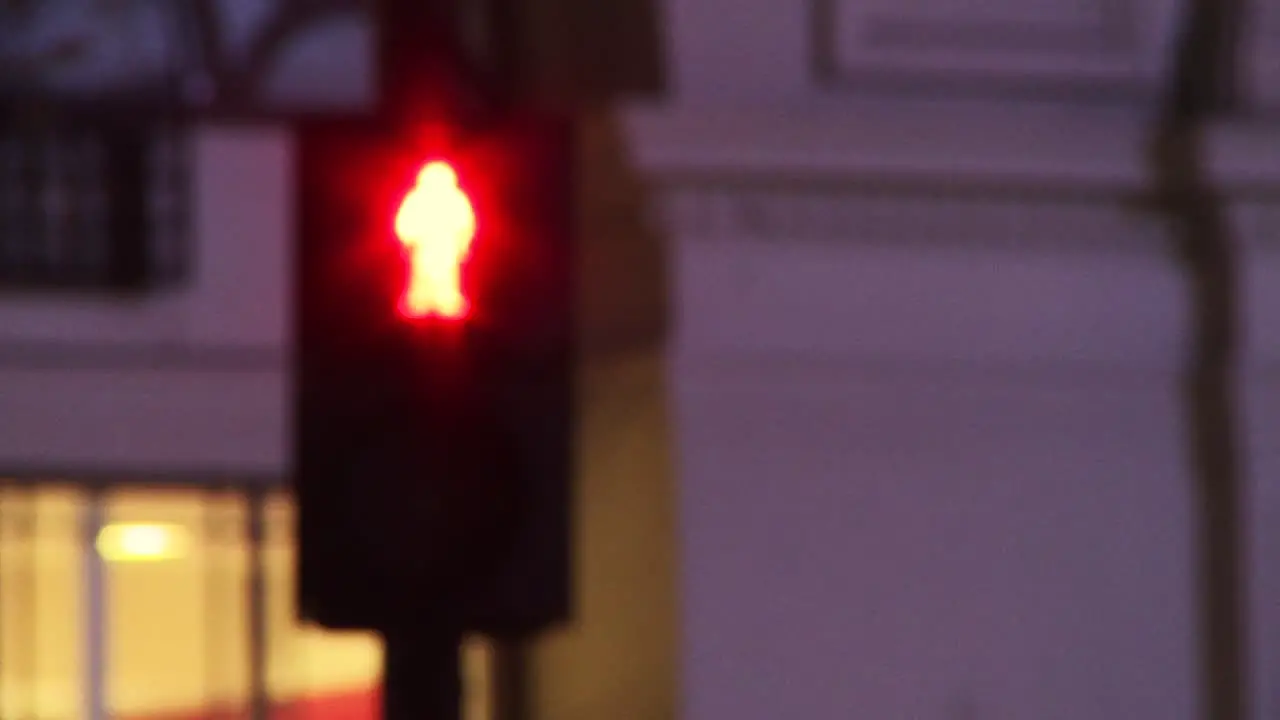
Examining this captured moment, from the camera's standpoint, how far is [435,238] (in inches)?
98.0

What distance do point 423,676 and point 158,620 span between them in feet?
13.3

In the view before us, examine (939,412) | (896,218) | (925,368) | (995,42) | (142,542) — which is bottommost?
(142,542)

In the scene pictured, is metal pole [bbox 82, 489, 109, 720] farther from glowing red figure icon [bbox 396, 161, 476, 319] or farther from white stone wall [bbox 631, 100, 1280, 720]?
glowing red figure icon [bbox 396, 161, 476, 319]

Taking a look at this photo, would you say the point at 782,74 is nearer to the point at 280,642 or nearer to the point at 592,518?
the point at 592,518

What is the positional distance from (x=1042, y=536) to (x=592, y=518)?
113 cm

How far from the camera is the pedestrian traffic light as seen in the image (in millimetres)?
2445

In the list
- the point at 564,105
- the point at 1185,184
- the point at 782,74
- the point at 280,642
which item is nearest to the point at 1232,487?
the point at 1185,184

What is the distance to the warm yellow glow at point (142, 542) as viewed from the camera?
5.75 metres

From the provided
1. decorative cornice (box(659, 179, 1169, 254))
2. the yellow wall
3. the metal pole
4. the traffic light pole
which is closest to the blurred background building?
decorative cornice (box(659, 179, 1169, 254))

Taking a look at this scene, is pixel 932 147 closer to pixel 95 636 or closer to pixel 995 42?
pixel 995 42

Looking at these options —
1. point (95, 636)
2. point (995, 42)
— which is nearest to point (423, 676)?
point (995, 42)

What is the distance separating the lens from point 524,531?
2.47 m

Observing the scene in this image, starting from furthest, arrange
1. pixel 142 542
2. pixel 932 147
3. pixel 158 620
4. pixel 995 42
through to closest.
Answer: pixel 158 620 < pixel 142 542 < pixel 995 42 < pixel 932 147

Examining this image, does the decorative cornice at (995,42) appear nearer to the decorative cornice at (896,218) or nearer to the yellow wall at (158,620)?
the decorative cornice at (896,218)
